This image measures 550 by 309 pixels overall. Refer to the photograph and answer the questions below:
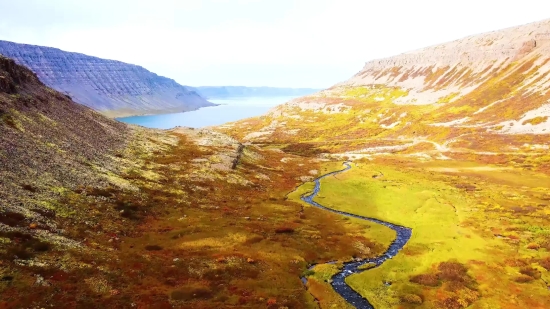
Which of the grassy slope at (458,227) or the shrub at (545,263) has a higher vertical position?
the shrub at (545,263)

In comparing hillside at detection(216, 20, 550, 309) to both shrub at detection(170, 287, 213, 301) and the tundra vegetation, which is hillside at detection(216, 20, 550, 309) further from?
shrub at detection(170, 287, 213, 301)

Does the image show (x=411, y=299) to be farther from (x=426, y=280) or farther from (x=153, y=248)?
(x=153, y=248)

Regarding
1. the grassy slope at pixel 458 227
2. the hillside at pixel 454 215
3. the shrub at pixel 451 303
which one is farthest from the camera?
the hillside at pixel 454 215

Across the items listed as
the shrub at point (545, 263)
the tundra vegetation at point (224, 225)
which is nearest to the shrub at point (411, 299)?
the tundra vegetation at point (224, 225)

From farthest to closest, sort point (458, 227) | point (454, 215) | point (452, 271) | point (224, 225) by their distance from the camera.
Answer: point (454, 215), point (458, 227), point (224, 225), point (452, 271)

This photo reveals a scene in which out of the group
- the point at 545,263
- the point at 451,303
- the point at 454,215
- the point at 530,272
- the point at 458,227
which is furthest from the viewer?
the point at 454,215

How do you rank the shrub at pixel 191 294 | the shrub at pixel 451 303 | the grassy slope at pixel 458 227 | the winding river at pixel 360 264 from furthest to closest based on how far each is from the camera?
1. the grassy slope at pixel 458 227
2. the winding river at pixel 360 264
3. the shrub at pixel 451 303
4. the shrub at pixel 191 294

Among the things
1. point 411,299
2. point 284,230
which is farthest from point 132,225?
point 411,299

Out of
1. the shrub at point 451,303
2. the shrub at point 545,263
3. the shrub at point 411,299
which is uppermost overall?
the shrub at point 545,263

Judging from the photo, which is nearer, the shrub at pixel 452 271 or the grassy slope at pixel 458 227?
the grassy slope at pixel 458 227

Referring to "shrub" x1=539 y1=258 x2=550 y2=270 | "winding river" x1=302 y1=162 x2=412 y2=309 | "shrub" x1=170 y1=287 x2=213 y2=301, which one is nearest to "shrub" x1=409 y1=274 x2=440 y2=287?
Result: "winding river" x1=302 y1=162 x2=412 y2=309

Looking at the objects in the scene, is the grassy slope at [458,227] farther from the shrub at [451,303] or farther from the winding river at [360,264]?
the winding river at [360,264]
